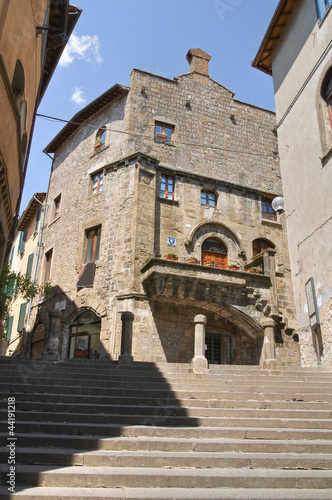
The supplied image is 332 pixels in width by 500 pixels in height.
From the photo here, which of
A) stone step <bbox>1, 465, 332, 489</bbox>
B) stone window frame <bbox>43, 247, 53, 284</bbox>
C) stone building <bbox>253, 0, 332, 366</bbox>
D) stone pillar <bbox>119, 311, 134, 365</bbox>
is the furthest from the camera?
stone window frame <bbox>43, 247, 53, 284</bbox>

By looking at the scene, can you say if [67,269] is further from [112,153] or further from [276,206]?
[276,206]

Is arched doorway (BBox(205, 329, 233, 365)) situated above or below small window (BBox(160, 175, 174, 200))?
below

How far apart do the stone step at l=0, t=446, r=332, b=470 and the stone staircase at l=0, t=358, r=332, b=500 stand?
0.04 ft

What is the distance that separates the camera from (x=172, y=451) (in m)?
5.13

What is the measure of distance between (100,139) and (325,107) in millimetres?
10998

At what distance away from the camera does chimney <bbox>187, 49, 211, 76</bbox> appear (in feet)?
69.5

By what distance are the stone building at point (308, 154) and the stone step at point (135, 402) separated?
3.61 meters

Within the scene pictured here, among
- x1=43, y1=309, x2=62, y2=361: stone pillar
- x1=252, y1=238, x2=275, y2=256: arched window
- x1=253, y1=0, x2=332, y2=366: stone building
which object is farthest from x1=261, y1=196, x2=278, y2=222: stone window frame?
x1=43, y1=309, x2=62, y2=361: stone pillar

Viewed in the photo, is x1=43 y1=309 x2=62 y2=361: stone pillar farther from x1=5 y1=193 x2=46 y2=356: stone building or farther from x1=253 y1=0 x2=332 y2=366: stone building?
x1=5 y1=193 x2=46 y2=356: stone building

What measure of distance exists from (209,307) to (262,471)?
1135 centimetres

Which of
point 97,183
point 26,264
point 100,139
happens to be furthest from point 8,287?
point 100,139

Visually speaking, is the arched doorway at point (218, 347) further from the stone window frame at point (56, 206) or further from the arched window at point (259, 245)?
the stone window frame at point (56, 206)

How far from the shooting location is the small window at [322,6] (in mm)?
11600

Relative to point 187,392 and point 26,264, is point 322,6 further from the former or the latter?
point 26,264
